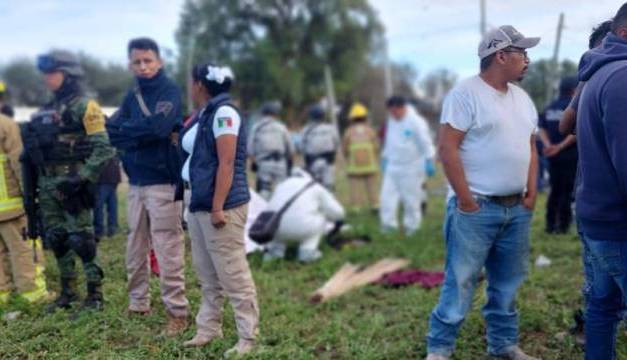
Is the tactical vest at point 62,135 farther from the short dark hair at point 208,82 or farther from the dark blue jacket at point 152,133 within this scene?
the short dark hair at point 208,82

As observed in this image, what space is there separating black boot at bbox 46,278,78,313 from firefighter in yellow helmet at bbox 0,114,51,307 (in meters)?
0.31

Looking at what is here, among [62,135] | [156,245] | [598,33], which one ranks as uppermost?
[598,33]

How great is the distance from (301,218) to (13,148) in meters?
3.05

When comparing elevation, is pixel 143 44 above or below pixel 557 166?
above

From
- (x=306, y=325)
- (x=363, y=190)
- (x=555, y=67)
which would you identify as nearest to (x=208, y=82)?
(x=306, y=325)

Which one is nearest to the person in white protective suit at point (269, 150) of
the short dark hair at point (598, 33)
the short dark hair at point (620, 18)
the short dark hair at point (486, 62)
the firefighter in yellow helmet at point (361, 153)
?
the firefighter in yellow helmet at point (361, 153)

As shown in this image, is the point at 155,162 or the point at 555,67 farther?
A: the point at 555,67

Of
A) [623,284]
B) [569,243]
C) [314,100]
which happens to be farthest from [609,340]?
[314,100]

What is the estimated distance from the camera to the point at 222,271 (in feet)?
12.8

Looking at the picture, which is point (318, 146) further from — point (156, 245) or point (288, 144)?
point (156, 245)

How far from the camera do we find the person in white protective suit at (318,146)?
9.81 metres

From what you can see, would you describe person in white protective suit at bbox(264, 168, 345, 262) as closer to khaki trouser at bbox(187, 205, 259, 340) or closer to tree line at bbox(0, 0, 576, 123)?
khaki trouser at bbox(187, 205, 259, 340)

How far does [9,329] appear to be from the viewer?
4.28 m

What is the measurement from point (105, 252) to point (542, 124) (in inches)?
204
